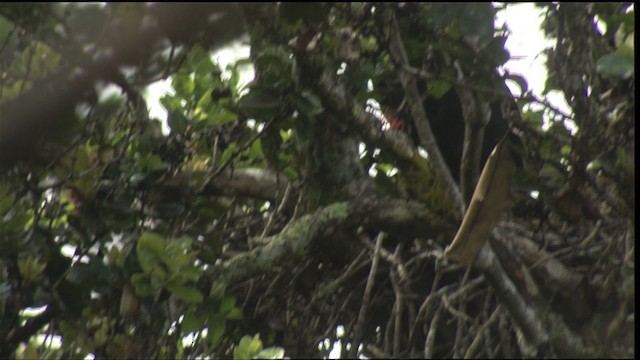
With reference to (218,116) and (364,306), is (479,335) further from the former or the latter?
(218,116)

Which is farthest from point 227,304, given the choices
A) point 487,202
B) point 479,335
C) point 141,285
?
point 487,202

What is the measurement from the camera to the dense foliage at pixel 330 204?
2301 millimetres

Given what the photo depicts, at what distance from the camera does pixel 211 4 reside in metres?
1.17

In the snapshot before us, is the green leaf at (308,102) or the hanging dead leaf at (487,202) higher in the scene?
the green leaf at (308,102)

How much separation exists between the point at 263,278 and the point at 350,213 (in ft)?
1.67

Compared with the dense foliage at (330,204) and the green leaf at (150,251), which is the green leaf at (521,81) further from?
the green leaf at (150,251)

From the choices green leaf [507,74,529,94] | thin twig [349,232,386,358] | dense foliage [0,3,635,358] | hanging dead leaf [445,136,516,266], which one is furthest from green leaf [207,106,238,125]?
hanging dead leaf [445,136,516,266]

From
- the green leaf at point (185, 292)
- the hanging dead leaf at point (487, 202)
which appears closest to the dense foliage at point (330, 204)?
the green leaf at point (185, 292)

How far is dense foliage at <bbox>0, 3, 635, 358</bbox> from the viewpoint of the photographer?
90.6 inches

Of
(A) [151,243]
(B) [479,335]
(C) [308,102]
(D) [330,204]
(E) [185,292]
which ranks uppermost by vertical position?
(C) [308,102]

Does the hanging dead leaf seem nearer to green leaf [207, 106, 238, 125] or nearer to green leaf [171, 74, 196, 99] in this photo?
green leaf [207, 106, 238, 125]

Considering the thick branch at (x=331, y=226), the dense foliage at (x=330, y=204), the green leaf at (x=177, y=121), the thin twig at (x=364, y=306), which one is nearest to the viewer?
the dense foliage at (x=330, y=204)

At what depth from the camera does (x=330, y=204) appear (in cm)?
271

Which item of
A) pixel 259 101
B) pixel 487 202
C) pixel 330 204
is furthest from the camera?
pixel 330 204
